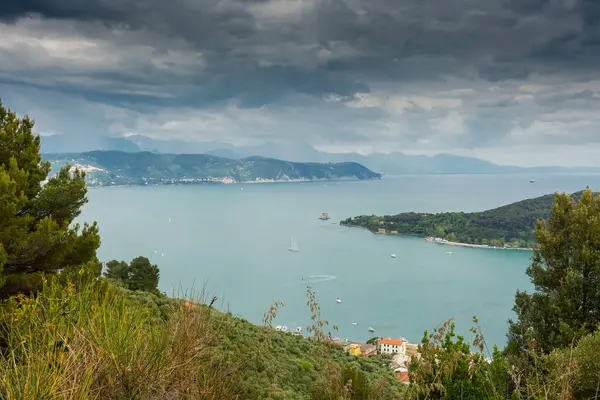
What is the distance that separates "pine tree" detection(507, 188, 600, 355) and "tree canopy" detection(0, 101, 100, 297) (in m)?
7.18

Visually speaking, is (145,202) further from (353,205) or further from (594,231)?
(594,231)

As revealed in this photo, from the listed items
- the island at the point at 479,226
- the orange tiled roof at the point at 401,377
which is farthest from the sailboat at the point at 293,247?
the orange tiled roof at the point at 401,377

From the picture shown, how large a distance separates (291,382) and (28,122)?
19.7ft

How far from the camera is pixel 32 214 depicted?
6.64m

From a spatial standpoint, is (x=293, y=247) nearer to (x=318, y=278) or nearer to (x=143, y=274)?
(x=318, y=278)

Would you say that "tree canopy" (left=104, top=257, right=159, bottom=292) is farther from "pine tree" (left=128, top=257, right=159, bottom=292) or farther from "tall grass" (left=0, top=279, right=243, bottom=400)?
"tall grass" (left=0, top=279, right=243, bottom=400)

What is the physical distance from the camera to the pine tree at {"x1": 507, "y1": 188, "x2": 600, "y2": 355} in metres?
7.04

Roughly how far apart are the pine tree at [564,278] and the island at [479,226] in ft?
149

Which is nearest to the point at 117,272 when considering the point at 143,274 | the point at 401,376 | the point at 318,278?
the point at 143,274

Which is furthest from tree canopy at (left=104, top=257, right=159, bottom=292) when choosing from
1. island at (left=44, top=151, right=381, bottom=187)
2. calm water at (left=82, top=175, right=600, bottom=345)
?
island at (left=44, top=151, right=381, bottom=187)

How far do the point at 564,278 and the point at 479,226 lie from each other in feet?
185

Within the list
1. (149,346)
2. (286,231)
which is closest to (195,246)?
(286,231)

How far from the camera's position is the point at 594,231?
714cm

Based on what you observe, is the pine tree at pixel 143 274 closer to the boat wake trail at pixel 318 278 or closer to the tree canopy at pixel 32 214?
the tree canopy at pixel 32 214
